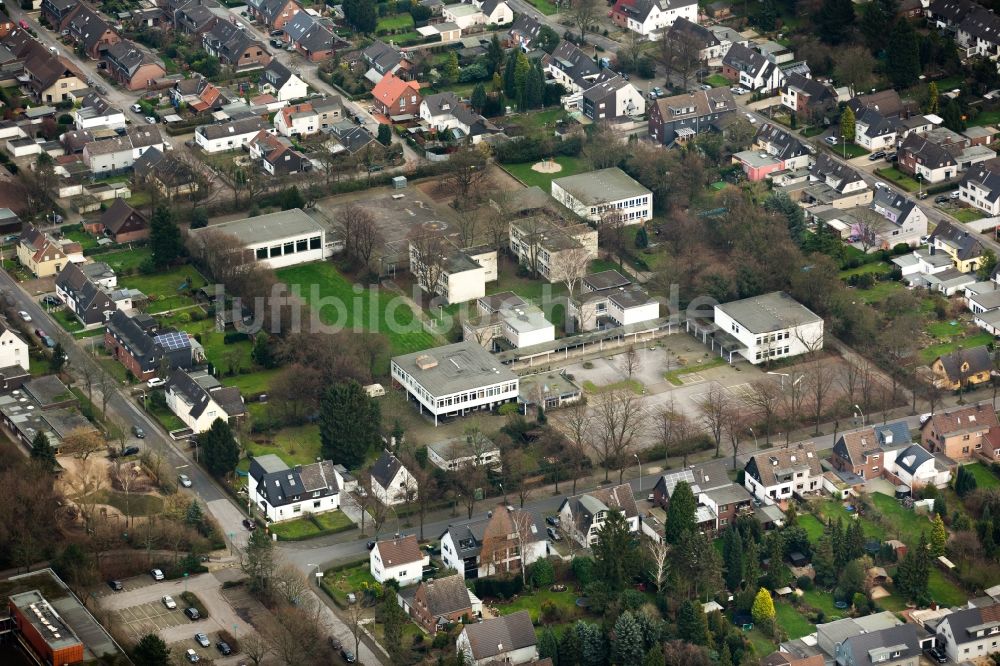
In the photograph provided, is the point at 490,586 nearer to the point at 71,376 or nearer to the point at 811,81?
the point at 71,376

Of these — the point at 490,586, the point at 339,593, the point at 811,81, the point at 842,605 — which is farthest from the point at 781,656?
the point at 811,81

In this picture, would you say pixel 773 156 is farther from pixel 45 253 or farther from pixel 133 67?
pixel 45 253

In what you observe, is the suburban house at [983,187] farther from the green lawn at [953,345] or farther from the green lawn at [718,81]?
the green lawn at [718,81]

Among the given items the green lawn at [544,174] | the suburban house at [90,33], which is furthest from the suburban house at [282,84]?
the green lawn at [544,174]

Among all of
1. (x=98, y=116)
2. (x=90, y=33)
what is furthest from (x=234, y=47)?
(x=98, y=116)

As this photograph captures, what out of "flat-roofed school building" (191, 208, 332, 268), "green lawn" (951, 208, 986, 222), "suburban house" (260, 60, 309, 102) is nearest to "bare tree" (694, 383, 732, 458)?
"green lawn" (951, 208, 986, 222)

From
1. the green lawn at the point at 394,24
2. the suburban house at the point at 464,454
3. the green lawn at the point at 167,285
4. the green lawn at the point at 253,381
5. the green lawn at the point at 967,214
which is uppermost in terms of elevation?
the suburban house at the point at 464,454

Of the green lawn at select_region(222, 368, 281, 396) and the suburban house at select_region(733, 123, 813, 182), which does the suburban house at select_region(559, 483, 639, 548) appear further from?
the suburban house at select_region(733, 123, 813, 182)
